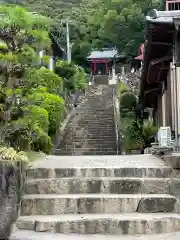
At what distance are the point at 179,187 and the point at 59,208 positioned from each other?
6.63 feet

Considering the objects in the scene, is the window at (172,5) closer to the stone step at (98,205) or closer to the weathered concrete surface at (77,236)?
the stone step at (98,205)

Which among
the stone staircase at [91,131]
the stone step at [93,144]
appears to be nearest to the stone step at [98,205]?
the stone staircase at [91,131]

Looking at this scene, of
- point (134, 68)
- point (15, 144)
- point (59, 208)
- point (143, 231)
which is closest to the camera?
point (143, 231)

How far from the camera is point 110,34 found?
52.5 m

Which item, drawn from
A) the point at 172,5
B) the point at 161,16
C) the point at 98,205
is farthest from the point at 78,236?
the point at 172,5

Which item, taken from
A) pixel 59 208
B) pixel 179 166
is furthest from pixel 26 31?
pixel 179 166

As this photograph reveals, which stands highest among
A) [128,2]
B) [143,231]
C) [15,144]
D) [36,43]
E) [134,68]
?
[128,2]

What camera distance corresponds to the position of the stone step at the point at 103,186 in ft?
22.2

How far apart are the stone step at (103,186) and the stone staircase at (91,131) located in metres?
12.0

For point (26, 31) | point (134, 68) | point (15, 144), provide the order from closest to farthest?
point (26, 31)
point (15, 144)
point (134, 68)

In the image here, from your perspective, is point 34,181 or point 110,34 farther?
point 110,34

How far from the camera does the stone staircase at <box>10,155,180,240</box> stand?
18.5 feet

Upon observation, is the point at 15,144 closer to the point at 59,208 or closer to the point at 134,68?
the point at 59,208

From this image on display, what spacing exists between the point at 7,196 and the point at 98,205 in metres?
1.73
